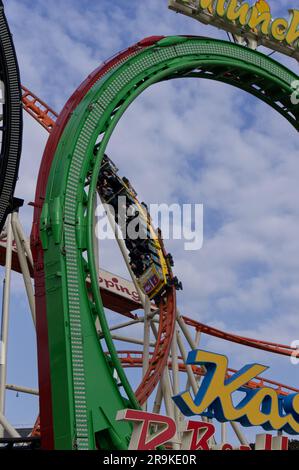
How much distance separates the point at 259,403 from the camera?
14586 mm

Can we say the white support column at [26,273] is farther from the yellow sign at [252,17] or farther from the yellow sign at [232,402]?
the yellow sign at [252,17]

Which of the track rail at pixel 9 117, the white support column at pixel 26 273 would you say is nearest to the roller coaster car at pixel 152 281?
the white support column at pixel 26 273

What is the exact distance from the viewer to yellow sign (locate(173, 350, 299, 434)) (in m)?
13.8

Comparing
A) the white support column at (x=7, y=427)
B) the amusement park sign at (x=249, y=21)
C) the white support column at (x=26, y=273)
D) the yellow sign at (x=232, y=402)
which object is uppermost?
the amusement park sign at (x=249, y=21)

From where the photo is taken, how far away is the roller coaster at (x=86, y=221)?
13438 mm

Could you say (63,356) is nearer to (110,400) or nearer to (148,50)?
(110,400)

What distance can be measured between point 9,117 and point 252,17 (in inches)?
A: 268

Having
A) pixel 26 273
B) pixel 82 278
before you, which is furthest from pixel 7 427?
pixel 82 278

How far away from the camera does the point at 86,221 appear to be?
14.4m

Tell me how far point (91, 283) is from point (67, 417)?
2278 mm

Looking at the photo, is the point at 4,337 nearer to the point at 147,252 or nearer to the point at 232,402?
the point at 147,252

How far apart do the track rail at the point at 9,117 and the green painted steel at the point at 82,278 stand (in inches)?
79.2

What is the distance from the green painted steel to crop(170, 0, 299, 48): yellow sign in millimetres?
3576

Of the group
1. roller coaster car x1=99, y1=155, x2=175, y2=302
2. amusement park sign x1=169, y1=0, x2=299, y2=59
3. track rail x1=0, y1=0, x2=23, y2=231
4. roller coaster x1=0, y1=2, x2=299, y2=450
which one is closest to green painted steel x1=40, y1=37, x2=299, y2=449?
roller coaster x1=0, y1=2, x2=299, y2=450
